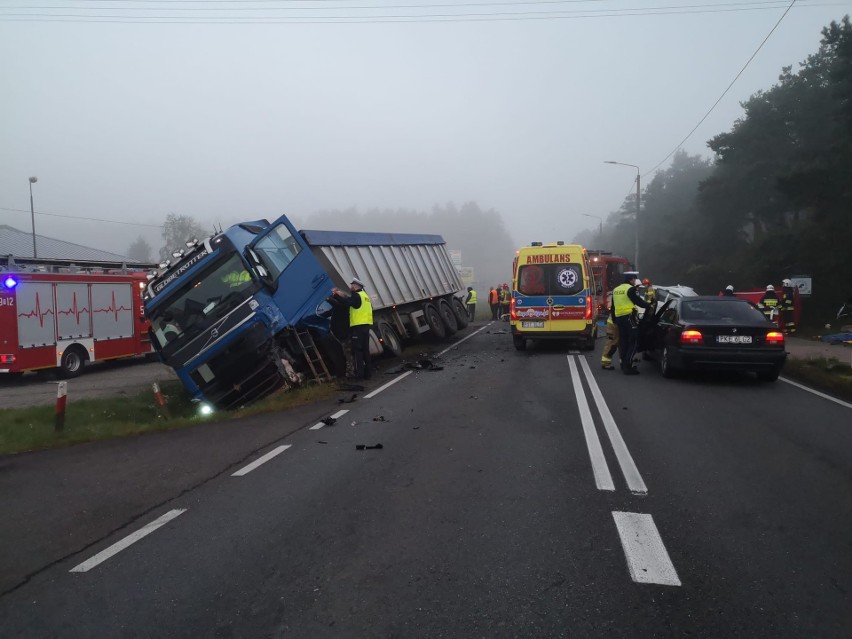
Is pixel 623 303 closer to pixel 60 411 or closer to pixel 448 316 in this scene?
pixel 60 411

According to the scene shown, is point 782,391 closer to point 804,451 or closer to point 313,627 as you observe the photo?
point 804,451

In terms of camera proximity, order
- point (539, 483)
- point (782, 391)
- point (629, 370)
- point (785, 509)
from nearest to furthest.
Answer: point (785, 509) < point (539, 483) < point (782, 391) < point (629, 370)

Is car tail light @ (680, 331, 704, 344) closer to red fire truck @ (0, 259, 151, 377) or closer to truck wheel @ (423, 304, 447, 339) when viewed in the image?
truck wheel @ (423, 304, 447, 339)

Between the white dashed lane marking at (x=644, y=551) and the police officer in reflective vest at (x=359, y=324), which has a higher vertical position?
the police officer in reflective vest at (x=359, y=324)

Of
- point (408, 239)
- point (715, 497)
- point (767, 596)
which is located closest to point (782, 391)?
point (715, 497)

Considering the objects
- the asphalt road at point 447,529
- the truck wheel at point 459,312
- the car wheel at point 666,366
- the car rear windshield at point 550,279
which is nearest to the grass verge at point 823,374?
the asphalt road at point 447,529

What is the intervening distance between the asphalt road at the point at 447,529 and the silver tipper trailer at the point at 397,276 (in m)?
6.46

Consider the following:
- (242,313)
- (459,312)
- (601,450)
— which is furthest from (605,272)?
(601,450)

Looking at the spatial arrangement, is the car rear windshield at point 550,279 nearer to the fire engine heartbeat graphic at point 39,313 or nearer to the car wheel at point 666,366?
the car wheel at point 666,366

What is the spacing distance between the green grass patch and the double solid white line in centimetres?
445

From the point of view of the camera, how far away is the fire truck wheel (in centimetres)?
1666

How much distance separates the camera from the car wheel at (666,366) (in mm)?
11140

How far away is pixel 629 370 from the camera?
39.8ft

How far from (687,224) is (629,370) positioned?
1929 inches
